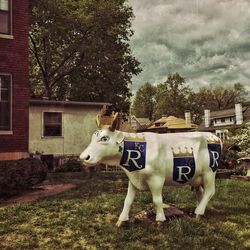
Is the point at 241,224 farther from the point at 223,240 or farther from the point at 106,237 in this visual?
the point at 106,237

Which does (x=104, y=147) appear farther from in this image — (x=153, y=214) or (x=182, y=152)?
(x=153, y=214)

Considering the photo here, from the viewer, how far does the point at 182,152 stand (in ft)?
21.8

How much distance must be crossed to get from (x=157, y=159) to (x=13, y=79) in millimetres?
9439

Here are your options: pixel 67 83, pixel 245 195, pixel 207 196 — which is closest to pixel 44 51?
pixel 67 83

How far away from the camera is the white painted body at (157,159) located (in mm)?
6121

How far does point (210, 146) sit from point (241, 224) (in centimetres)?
169

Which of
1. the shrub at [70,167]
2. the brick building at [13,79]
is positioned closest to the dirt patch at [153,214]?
the brick building at [13,79]

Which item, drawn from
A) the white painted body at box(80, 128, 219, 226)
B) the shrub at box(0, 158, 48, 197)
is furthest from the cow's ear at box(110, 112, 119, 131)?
the shrub at box(0, 158, 48, 197)

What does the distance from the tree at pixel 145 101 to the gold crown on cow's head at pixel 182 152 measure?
254 feet

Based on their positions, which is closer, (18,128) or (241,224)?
(241,224)

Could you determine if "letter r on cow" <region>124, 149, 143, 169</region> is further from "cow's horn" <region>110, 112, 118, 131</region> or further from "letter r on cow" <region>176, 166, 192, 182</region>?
"letter r on cow" <region>176, 166, 192, 182</region>

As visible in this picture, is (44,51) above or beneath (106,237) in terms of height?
above

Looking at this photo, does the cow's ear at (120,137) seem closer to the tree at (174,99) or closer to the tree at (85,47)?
the tree at (85,47)

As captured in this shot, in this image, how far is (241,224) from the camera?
679cm
